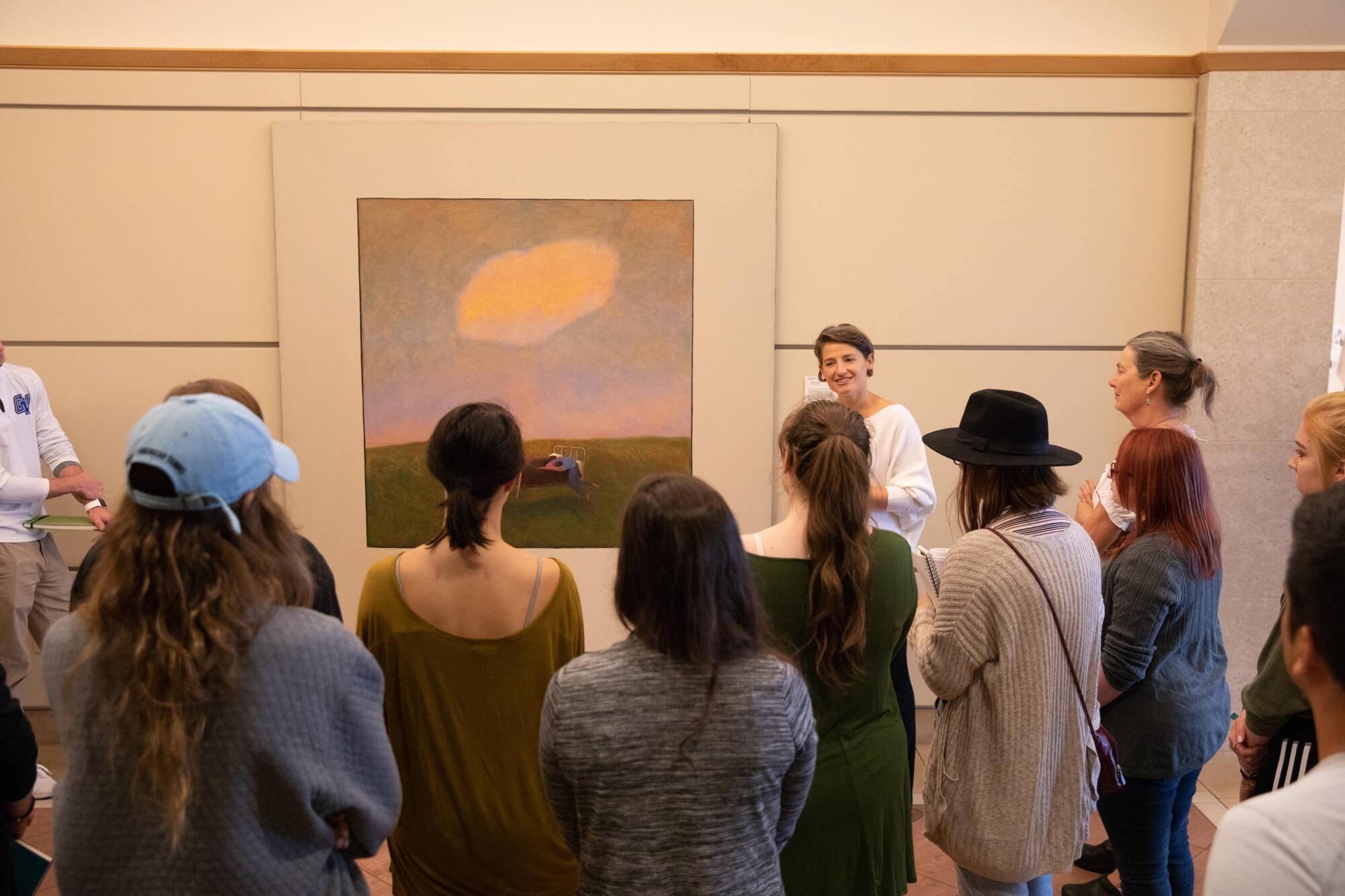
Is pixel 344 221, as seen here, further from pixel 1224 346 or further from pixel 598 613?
pixel 1224 346

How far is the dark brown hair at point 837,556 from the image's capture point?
1.78 m

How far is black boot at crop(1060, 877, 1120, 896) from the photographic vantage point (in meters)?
2.91

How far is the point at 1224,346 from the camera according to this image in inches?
155

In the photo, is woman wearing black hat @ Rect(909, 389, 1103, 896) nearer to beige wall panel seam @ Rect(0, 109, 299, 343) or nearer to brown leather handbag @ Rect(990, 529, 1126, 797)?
brown leather handbag @ Rect(990, 529, 1126, 797)

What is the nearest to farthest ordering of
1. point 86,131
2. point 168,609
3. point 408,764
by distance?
point 168,609 < point 408,764 < point 86,131

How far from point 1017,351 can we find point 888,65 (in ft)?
4.29

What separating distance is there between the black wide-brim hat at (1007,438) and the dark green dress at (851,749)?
0.31 m

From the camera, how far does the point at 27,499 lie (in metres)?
3.60

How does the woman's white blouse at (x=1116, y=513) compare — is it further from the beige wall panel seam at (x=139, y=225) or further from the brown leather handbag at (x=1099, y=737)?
the beige wall panel seam at (x=139, y=225)

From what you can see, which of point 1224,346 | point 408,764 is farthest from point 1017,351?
point 408,764

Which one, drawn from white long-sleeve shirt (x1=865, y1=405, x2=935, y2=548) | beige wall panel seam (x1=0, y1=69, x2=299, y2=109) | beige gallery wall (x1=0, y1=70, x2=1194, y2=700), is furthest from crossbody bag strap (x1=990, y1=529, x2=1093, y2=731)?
beige wall panel seam (x1=0, y1=69, x2=299, y2=109)

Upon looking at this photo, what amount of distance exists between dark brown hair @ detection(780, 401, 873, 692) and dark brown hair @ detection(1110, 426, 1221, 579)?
2.80ft

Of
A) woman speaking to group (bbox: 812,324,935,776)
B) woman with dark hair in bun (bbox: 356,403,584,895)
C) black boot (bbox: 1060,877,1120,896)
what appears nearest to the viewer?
woman with dark hair in bun (bbox: 356,403,584,895)

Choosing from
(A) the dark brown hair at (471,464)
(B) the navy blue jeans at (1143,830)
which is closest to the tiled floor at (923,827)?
(B) the navy blue jeans at (1143,830)
